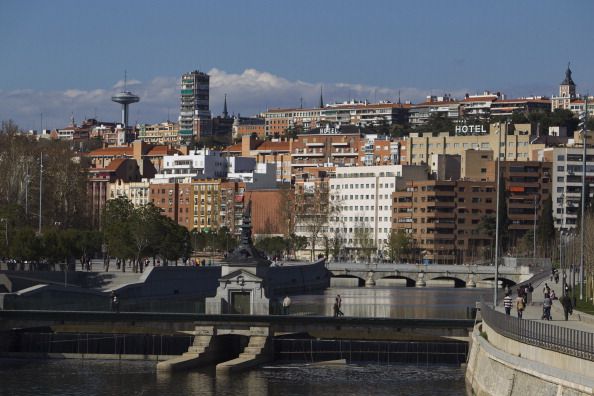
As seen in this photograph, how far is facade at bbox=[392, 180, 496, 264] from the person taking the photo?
556 feet

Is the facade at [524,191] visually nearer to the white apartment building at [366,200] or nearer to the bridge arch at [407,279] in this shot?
the white apartment building at [366,200]

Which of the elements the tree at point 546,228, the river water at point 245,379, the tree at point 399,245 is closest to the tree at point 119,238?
the river water at point 245,379

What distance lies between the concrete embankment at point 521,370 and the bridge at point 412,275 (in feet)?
274

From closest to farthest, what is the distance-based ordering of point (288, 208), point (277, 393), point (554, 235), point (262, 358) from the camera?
point (277, 393), point (262, 358), point (554, 235), point (288, 208)

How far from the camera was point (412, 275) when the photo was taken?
449 feet

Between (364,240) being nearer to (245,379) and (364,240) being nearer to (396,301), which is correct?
(396,301)

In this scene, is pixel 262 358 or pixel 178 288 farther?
pixel 178 288

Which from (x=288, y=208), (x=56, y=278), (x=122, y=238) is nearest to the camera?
(x=56, y=278)

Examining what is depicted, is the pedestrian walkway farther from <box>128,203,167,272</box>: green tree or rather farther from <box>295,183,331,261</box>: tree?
<box>295,183,331,261</box>: tree

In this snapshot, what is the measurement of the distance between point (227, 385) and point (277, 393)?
7.30 feet

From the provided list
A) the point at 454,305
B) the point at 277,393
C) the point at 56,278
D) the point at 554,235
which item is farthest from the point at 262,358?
the point at 554,235

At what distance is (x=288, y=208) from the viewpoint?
18662cm

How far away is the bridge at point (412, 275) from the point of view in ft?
437

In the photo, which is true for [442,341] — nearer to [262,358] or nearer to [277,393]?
[262,358]
